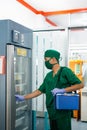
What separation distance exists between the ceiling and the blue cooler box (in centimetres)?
267

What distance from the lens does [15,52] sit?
9.40 ft

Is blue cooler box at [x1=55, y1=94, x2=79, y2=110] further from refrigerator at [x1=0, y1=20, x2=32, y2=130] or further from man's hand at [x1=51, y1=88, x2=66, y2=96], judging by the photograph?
refrigerator at [x1=0, y1=20, x2=32, y2=130]

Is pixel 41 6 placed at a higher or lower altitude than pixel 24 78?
higher

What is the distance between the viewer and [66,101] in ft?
8.95

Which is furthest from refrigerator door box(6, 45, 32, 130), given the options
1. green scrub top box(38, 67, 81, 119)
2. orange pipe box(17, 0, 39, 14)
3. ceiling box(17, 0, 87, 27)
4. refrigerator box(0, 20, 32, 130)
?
ceiling box(17, 0, 87, 27)

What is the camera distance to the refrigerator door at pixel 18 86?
9.02ft

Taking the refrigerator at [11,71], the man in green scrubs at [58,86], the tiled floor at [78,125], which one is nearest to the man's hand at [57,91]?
the man in green scrubs at [58,86]

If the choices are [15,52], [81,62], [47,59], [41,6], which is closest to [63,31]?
[47,59]

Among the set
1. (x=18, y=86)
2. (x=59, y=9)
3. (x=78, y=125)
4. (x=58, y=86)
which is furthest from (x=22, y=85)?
(x=59, y=9)

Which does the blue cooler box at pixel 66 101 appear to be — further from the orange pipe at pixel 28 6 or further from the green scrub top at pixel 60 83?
the orange pipe at pixel 28 6

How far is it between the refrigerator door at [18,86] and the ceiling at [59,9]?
208 cm

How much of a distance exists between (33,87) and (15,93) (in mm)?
634

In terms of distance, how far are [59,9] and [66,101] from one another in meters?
3.61

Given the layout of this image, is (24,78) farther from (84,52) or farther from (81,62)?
(84,52)
